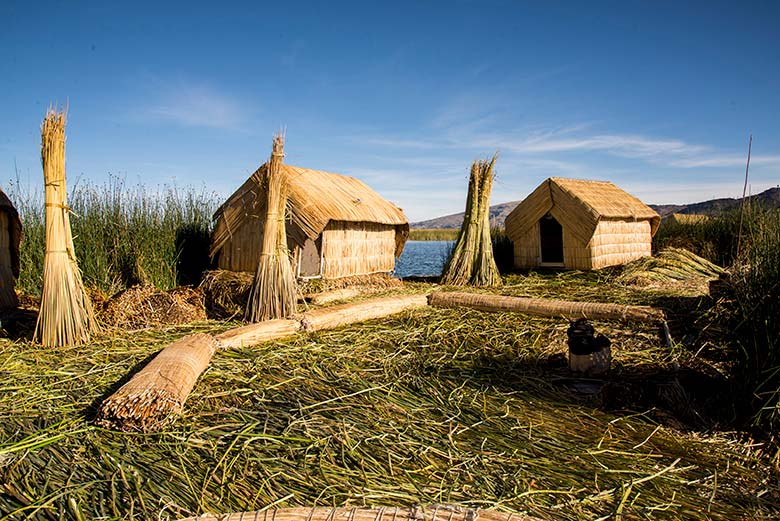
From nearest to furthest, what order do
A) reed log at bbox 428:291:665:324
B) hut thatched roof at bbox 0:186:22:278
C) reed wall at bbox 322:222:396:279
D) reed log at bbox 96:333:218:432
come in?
1. reed log at bbox 96:333:218:432
2. reed log at bbox 428:291:665:324
3. hut thatched roof at bbox 0:186:22:278
4. reed wall at bbox 322:222:396:279

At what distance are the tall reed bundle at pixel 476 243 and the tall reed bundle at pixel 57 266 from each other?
593 cm

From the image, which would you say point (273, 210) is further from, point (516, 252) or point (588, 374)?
point (516, 252)

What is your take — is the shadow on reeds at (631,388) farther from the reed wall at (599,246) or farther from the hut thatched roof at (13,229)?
the reed wall at (599,246)

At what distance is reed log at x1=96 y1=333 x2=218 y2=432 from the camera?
2.92 metres

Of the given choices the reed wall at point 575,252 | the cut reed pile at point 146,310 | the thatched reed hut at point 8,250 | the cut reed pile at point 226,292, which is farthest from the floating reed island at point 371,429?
the reed wall at point 575,252

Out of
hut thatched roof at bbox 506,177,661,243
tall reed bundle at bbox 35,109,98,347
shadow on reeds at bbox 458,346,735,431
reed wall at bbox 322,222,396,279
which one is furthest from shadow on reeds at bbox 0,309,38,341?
hut thatched roof at bbox 506,177,661,243

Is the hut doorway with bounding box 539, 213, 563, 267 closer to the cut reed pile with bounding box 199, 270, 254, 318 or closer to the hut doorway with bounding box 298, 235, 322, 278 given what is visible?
the hut doorway with bounding box 298, 235, 322, 278

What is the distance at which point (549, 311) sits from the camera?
5.96m

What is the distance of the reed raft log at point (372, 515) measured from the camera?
2.16 m

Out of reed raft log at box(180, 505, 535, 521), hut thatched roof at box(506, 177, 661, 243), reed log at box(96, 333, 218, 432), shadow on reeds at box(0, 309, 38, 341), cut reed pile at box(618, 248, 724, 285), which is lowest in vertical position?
reed raft log at box(180, 505, 535, 521)

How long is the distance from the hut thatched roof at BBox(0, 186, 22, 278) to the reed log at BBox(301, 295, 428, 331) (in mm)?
3159

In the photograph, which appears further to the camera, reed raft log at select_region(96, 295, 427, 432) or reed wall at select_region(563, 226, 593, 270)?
reed wall at select_region(563, 226, 593, 270)

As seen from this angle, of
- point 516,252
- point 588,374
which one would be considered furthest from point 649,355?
point 516,252

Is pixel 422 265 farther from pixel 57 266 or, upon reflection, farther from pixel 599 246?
pixel 57 266
